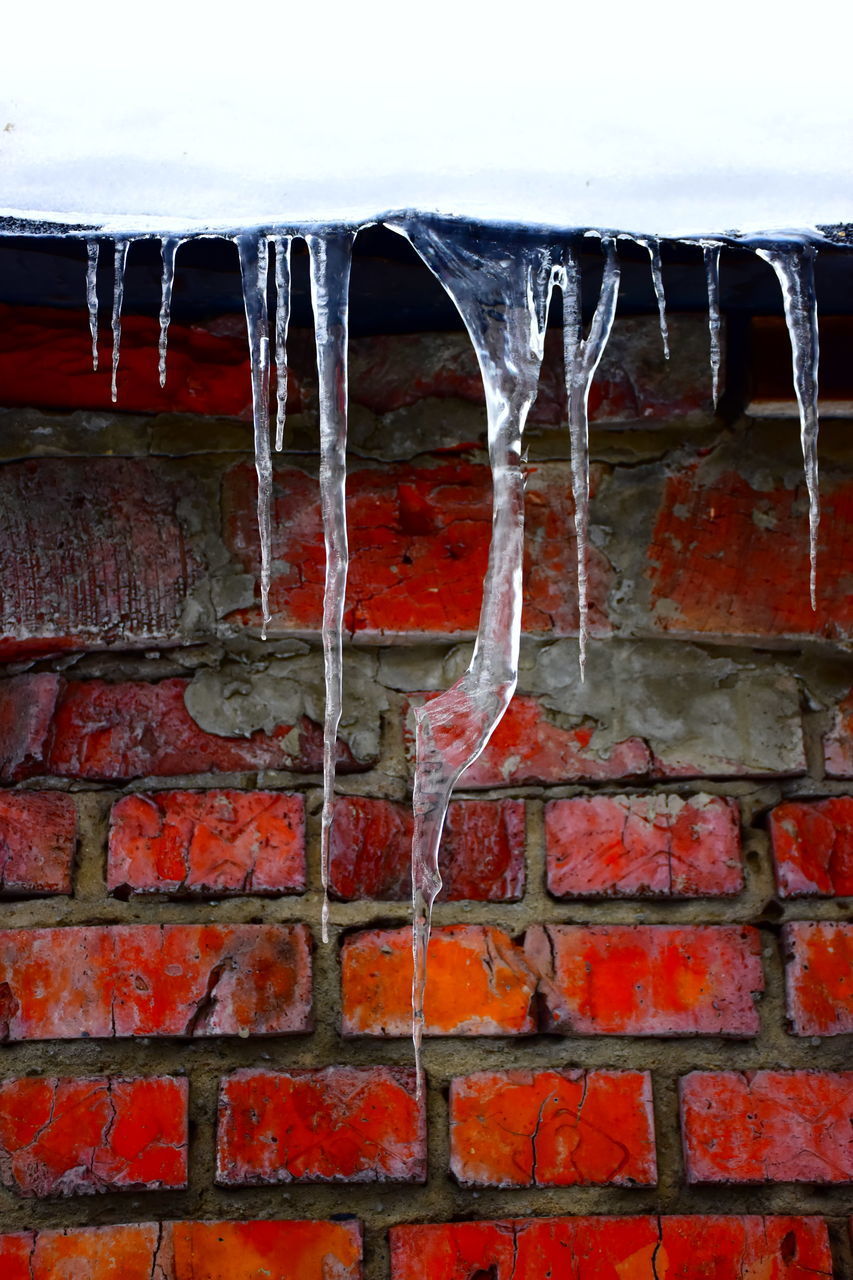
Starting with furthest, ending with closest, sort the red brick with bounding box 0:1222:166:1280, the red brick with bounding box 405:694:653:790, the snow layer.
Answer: the red brick with bounding box 405:694:653:790 → the red brick with bounding box 0:1222:166:1280 → the snow layer

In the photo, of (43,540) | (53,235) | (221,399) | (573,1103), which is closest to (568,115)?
(53,235)

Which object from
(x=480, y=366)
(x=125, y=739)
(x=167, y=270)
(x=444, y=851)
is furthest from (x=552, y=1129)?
(x=167, y=270)

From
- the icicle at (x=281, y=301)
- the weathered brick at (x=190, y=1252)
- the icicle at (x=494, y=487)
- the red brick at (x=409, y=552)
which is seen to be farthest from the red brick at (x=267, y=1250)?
the icicle at (x=281, y=301)

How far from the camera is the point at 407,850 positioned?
0.92 meters

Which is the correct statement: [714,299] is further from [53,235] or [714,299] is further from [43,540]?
[43,540]

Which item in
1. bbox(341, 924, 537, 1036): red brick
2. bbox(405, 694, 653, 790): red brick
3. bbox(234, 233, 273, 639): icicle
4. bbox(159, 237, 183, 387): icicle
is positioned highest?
bbox(159, 237, 183, 387): icicle

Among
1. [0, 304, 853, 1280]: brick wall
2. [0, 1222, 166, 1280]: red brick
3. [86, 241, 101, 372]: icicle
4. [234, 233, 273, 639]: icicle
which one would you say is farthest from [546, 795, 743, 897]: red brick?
[86, 241, 101, 372]: icicle

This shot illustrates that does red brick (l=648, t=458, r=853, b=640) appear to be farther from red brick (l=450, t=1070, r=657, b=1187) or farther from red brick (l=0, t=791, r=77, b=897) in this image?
red brick (l=0, t=791, r=77, b=897)

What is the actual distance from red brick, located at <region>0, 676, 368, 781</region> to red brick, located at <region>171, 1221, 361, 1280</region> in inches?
13.1

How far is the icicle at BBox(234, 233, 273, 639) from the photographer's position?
0.70 metres

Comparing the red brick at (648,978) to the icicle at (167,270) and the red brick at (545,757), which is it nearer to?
the red brick at (545,757)

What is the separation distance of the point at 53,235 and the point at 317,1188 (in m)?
0.67

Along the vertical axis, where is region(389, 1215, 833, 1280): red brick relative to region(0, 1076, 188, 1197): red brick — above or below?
below

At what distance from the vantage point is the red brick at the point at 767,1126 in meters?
0.85
